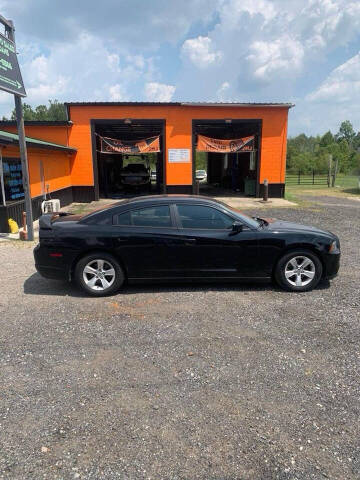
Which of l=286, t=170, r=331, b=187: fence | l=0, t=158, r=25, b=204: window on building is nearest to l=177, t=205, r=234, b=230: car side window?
l=0, t=158, r=25, b=204: window on building

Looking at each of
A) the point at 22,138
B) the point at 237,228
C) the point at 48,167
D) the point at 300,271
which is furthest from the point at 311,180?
the point at 237,228

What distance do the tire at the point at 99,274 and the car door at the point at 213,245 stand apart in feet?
3.09

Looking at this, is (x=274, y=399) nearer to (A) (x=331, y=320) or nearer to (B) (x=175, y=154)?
(A) (x=331, y=320)

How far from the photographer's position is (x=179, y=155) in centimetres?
1683

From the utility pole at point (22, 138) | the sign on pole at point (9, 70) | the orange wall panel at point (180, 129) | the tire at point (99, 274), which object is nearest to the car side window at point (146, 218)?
the tire at point (99, 274)

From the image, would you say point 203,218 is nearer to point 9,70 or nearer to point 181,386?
point 181,386

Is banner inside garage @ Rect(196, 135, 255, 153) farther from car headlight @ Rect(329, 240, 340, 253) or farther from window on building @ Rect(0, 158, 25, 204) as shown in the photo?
car headlight @ Rect(329, 240, 340, 253)

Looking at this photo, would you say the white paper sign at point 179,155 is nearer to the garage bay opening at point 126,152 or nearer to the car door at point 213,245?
the garage bay opening at point 126,152

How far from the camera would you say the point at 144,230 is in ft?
16.2

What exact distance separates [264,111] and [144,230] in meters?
14.2

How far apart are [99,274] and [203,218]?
169cm

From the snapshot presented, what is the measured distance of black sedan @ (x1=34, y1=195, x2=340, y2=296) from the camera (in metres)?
4.88

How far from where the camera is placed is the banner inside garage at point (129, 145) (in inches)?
662

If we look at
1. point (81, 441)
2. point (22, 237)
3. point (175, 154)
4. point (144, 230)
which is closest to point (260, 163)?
point (175, 154)
